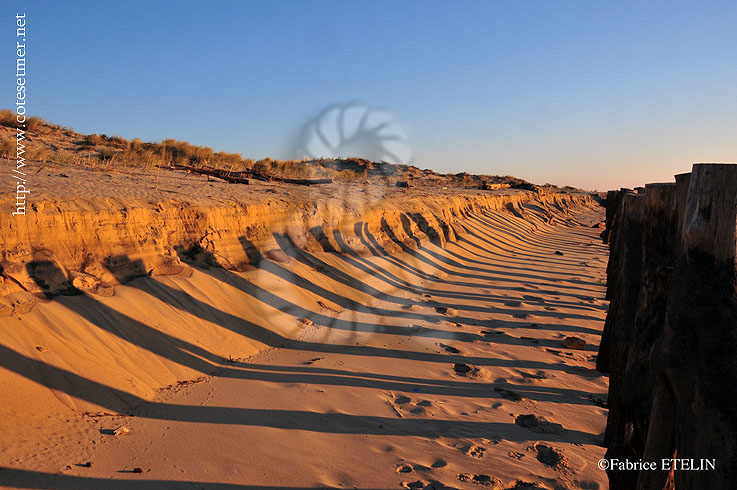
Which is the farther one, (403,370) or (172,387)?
(403,370)

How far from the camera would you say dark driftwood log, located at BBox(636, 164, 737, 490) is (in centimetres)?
205

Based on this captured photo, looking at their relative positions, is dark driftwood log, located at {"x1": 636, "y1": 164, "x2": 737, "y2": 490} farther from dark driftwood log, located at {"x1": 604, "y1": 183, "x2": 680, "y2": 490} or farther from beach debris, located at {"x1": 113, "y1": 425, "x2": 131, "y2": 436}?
beach debris, located at {"x1": 113, "y1": 425, "x2": 131, "y2": 436}

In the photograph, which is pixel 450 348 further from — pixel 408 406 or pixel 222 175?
pixel 222 175

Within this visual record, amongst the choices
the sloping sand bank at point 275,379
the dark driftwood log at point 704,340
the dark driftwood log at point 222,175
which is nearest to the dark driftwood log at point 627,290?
the sloping sand bank at point 275,379

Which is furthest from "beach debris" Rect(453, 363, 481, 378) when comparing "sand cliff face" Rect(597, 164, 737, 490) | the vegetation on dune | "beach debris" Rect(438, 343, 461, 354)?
the vegetation on dune

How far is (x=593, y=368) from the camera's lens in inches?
228

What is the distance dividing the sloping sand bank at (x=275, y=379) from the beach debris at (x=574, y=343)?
12cm

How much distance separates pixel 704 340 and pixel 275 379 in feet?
12.4

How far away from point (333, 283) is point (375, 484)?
512cm

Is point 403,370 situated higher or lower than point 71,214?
lower

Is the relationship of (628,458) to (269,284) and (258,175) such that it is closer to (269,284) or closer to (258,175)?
(269,284)

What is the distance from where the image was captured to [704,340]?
87.1 inches

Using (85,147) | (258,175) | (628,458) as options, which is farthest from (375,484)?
(85,147)

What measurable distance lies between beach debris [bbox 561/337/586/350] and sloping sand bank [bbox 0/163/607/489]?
12 cm
